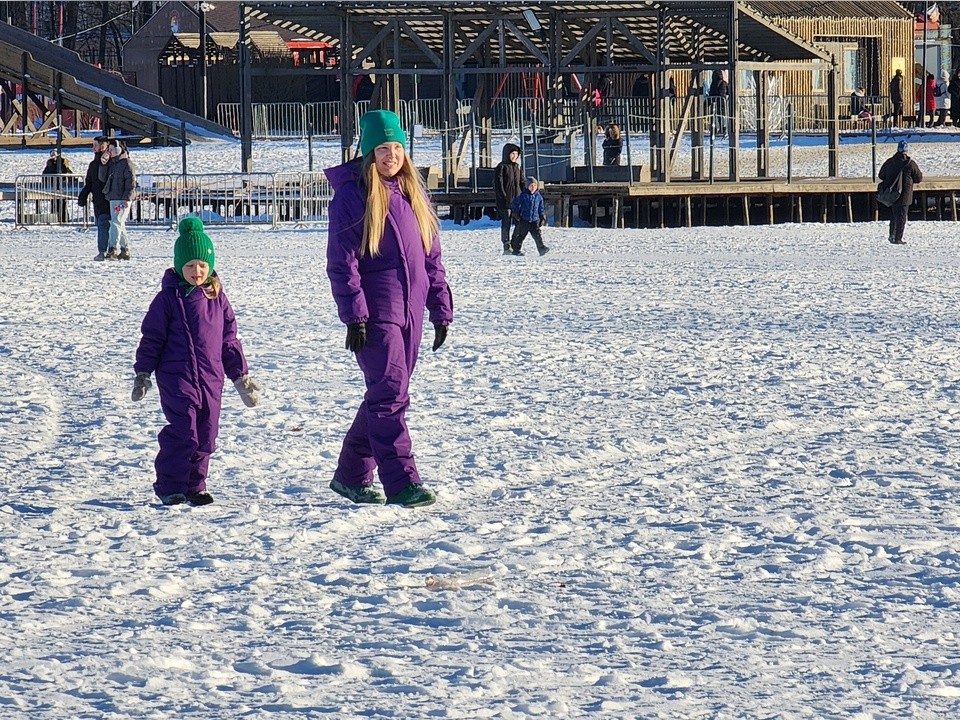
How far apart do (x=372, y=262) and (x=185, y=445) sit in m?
1.06

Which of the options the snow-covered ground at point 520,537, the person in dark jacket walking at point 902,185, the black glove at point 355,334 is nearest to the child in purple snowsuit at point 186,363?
the snow-covered ground at point 520,537

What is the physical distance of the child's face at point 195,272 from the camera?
684cm

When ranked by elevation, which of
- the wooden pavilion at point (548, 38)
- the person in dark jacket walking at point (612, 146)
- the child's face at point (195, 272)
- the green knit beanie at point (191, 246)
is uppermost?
the wooden pavilion at point (548, 38)

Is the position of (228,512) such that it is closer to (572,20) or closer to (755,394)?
(755,394)

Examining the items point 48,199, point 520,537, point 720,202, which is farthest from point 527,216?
point 520,537

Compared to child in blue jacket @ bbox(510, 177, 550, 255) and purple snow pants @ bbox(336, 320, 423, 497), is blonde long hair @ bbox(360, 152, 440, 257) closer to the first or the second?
purple snow pants @ bbox(336, 320, 423, 497)

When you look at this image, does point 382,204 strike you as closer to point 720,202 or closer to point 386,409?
point 386,409

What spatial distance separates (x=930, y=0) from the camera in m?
57.0

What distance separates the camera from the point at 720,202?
30531mm

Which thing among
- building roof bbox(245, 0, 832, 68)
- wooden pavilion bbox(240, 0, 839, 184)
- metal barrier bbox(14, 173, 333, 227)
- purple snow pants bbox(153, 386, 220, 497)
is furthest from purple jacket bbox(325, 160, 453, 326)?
building roof bbox(245, 0, 832, 68)

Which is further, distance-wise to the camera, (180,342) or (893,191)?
(893,191)

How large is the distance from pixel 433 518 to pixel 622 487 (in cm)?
93

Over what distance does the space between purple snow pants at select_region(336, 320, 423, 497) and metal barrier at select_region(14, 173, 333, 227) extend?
20.6m

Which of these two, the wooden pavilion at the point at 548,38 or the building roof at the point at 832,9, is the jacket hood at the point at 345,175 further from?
the building roof at the point at 832,9
